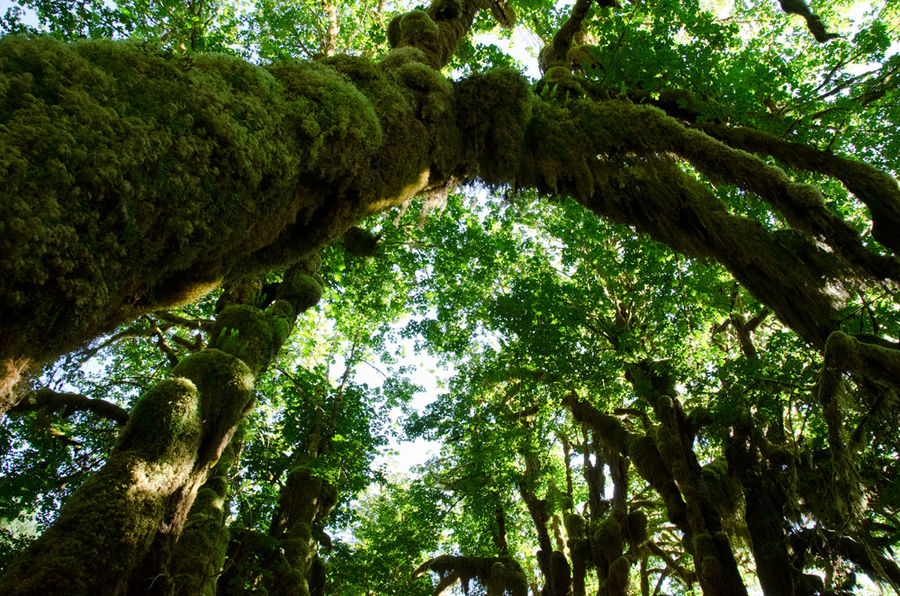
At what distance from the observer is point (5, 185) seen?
5.49 feet

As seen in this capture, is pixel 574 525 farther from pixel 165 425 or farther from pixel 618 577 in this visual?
pixel 165 425

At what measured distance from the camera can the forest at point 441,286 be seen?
2348 mm

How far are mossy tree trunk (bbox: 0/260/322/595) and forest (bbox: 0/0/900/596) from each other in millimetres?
25

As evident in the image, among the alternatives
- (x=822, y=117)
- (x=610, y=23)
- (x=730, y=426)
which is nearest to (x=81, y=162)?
(x=610, y=23)

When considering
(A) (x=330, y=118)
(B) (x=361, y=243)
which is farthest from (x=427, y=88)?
(B) (x=361, y=243)

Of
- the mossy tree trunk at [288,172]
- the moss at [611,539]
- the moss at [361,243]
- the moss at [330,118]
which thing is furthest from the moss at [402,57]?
the moss at [611,539]

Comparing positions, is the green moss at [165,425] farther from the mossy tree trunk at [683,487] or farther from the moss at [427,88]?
the mossy tree trunk at [683,487]

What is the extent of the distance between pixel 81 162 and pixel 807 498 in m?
10.4

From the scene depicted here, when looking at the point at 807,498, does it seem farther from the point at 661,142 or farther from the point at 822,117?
the point at 661,142

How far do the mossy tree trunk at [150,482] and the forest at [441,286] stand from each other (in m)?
0.02

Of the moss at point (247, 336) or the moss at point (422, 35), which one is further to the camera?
the moss at point (422, 35)

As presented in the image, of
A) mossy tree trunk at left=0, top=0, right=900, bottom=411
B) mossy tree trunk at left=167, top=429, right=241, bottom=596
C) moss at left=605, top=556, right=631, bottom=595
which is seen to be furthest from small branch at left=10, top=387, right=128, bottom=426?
moss at left=605, top=556, right=631, bottom=595

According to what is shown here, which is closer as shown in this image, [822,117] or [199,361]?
[199,361]

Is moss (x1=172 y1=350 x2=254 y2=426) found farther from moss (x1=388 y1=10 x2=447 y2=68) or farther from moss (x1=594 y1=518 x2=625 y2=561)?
moss (x1=594 y1=518 x2=625 y2=561)
